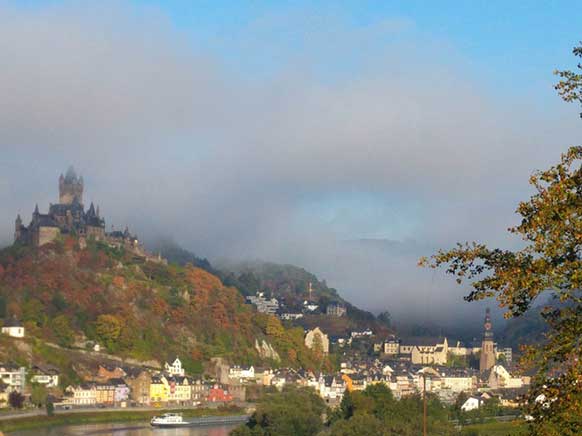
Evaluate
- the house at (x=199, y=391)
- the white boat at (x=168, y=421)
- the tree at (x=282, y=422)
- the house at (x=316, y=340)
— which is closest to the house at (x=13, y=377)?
the white boat at (x=168, y=421)

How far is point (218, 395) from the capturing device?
85.4 m

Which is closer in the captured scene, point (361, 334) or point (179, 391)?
point (179, 391)

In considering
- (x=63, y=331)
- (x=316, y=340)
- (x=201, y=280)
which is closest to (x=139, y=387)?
(x=63, y=331)

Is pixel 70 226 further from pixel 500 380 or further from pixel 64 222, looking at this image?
pixel 500 380

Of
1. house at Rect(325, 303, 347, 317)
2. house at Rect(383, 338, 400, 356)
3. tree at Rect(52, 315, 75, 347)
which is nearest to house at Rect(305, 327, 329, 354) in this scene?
house at Rect(383, 338, 400, 356)

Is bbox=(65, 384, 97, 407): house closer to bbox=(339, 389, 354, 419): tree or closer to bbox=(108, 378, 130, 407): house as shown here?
bbox=(108, 378, 130, 407): house

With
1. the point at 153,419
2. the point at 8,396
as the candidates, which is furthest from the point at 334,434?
Answer: the point at 8,396

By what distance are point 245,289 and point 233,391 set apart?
64124 mm

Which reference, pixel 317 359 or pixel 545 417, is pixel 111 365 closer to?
pixel 317 359

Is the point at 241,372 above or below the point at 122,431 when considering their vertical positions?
above

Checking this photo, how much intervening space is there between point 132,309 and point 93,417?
2658cm

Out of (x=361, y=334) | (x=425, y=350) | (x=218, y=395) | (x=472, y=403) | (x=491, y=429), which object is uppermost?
(x=361, y=334)

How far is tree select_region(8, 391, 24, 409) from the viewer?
69.6m

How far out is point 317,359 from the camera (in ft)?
361
